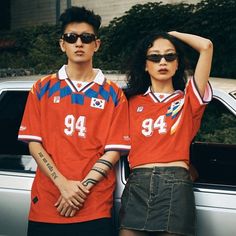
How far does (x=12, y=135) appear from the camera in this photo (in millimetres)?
3859

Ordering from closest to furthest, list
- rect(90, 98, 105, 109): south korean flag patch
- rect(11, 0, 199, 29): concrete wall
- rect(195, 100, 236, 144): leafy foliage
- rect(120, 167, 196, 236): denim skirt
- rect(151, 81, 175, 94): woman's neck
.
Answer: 1. rect(120, 167, 196, 236): denim skirt
2. rect(90, 98, 105, 109): south korean flag patch
3. rect(151, 81, 175, 94): woman's neck
4. rect(195, 100, 236, 144): leafy foliage
5. rect(11, 0, 199, 29): concrete wall

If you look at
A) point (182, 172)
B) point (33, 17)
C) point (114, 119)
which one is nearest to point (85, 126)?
point (114, 119)

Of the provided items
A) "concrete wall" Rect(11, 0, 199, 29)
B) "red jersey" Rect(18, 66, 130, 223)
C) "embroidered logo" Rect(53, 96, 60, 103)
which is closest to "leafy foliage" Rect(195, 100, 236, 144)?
"red jersey" Rect(18, 66, 130, 223)

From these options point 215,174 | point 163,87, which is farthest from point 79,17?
point 215,174

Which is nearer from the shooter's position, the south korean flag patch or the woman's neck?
the south korean flag patch

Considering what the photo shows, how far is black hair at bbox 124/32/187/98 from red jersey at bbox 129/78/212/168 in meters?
0.15

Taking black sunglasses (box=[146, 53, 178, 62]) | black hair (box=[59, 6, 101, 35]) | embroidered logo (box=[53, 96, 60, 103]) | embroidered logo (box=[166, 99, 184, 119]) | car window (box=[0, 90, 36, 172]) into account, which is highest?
black hair (box=[59, 6, 101, 35])

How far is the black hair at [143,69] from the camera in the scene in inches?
Result: 125

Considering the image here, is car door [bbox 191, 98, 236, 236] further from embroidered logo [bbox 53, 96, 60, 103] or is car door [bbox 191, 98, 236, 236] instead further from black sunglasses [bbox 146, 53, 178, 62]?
embroidered logo [bbox 53, 96, 60, 103]

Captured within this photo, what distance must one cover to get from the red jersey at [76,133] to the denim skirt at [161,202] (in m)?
0.19

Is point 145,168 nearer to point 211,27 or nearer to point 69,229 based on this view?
point 69,229

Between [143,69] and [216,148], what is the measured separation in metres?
1.63

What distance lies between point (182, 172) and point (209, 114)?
1126 mm

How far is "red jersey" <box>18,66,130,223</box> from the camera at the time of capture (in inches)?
116
